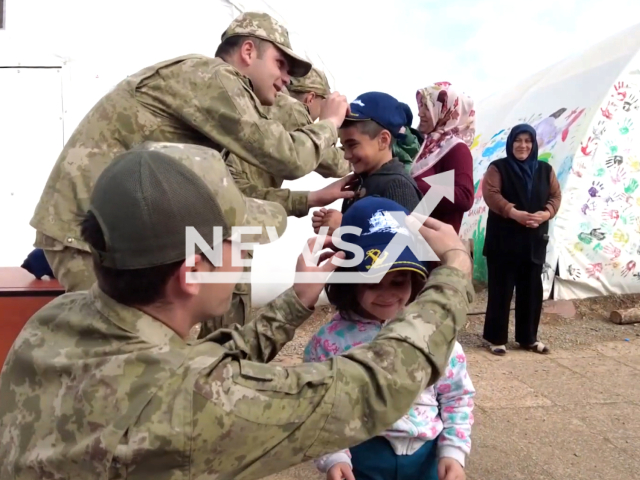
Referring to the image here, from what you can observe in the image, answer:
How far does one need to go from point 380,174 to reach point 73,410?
147 cm

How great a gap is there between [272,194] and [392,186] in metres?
0.80

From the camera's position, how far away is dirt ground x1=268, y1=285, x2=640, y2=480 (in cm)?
285

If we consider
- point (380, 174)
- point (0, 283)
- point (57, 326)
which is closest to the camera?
point (57, 326)

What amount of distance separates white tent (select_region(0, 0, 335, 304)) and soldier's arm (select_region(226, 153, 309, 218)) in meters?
2.75

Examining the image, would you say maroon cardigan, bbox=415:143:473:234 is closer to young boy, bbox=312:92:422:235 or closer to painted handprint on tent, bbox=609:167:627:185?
young boy, bbox=312:92:422:235

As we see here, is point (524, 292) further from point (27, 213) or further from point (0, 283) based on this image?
point (27, 213)

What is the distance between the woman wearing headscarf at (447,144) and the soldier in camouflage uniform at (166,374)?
1.82 m

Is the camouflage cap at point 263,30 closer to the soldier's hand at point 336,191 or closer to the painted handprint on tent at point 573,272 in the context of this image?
the soldier's hand at point 336,191

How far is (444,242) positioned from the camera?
4.32 feet

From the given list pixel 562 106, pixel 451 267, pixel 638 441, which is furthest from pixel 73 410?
pixel 562 106

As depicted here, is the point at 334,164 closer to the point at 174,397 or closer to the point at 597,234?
the point at 174,397

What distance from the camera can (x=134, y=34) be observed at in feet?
16.7

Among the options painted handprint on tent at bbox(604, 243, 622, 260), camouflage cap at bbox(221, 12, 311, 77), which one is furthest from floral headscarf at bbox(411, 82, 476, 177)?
painted handprint on tent at bbox(604, 243, 622, 260)

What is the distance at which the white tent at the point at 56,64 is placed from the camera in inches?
188
